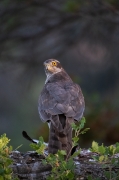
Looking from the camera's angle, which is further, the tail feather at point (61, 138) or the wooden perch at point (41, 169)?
the tail feather at point (61, 138)

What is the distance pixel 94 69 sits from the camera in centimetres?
1681

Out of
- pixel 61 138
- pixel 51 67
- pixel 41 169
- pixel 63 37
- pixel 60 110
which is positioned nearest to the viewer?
pixel 41 169

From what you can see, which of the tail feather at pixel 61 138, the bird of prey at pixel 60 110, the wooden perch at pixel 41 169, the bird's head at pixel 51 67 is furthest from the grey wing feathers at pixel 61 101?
the bird's head at pixel 51 67

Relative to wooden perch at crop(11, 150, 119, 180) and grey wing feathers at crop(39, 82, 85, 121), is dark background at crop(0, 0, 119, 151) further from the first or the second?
wooden perch at crop(11, 150, 119, 180)

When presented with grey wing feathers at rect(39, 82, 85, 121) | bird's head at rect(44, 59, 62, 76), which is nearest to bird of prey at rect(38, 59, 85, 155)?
grey wing feathers at rect(39, 82, 85, 121)

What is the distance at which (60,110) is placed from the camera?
8031 mm

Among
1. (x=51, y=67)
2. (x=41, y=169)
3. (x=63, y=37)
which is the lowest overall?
(x=41, y=169)

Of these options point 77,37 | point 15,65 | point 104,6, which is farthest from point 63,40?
point 104,6

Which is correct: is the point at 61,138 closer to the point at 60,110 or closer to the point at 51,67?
the point at 60,110

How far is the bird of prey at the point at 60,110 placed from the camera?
766 cm

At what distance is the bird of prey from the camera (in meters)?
7.66

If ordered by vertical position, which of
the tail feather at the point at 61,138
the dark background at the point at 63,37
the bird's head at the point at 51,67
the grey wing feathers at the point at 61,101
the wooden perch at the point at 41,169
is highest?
the dark background at the point at 63,37

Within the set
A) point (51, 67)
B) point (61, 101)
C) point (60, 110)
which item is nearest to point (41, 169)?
point (60, 110)

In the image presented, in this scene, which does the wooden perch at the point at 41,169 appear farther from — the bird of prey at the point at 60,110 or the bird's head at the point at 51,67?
the bird's head at the point at 51,67
